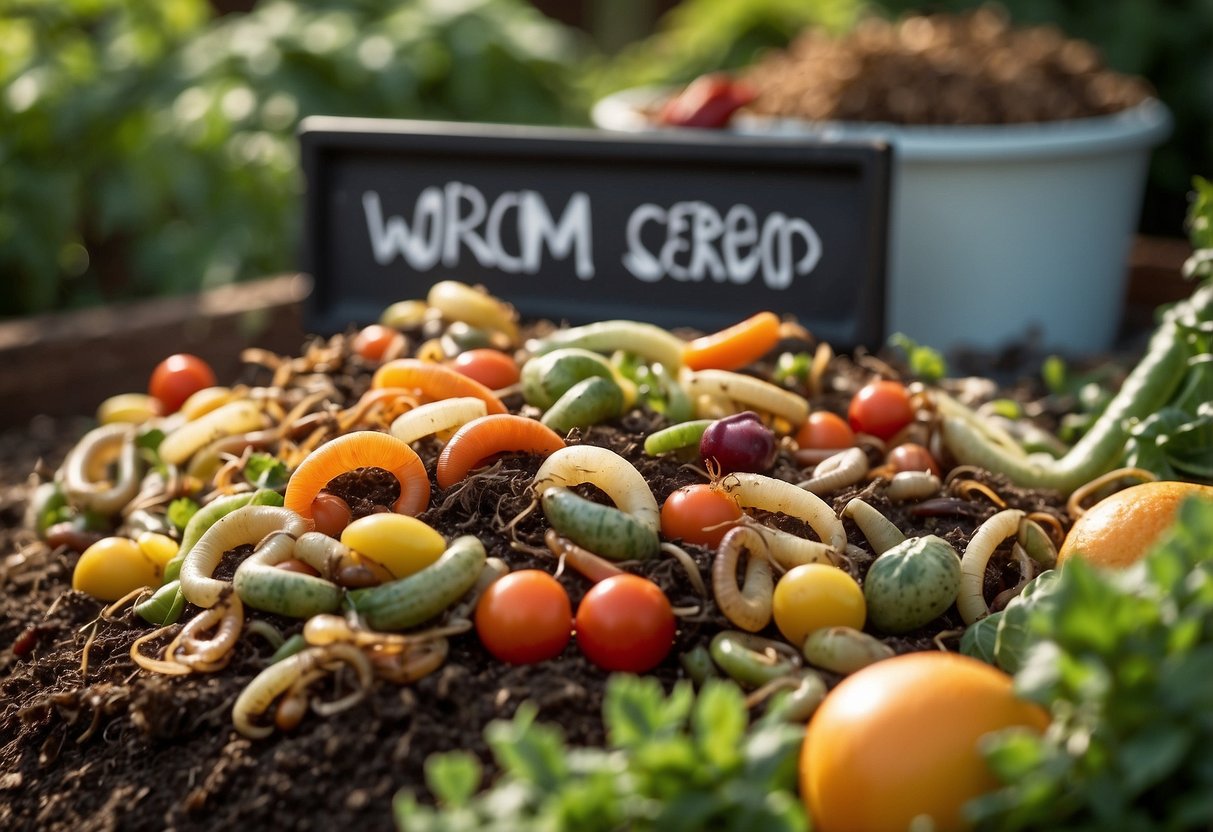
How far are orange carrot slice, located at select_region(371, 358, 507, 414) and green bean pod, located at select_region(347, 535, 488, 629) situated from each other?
420mm

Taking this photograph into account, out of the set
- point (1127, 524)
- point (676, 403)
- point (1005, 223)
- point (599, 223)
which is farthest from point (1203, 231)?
point (599, 223)

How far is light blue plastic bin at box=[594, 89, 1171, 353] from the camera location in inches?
118

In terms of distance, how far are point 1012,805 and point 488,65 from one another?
421 cm

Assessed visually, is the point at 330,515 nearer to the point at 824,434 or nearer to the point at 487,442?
the point at 487,442

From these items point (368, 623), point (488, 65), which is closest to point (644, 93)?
point (488, 65)

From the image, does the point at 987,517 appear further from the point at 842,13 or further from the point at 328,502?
the point at 842,13

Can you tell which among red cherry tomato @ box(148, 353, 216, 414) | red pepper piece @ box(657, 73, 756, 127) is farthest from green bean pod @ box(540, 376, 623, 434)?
red pepper piece @ box(657, 73, 756, 127)

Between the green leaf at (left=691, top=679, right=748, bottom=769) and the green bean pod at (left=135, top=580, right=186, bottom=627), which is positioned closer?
the green leaf at (left=691, top=679, right=748, bottom=769)

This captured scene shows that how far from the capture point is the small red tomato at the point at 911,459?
1.79m

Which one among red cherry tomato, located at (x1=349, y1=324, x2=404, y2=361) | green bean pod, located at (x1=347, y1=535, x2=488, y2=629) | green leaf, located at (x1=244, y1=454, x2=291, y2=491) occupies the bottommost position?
green leaf, located at (x1=244, y1=454, x2=291, y2=491)

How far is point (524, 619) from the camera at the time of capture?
1.38m

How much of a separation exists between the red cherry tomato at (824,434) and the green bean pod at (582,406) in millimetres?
303

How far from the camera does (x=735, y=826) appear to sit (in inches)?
40.4

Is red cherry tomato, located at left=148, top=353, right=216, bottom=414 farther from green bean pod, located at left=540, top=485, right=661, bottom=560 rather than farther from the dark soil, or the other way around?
green bean pod, located at left=540, top=485, right=661, bottom=560
